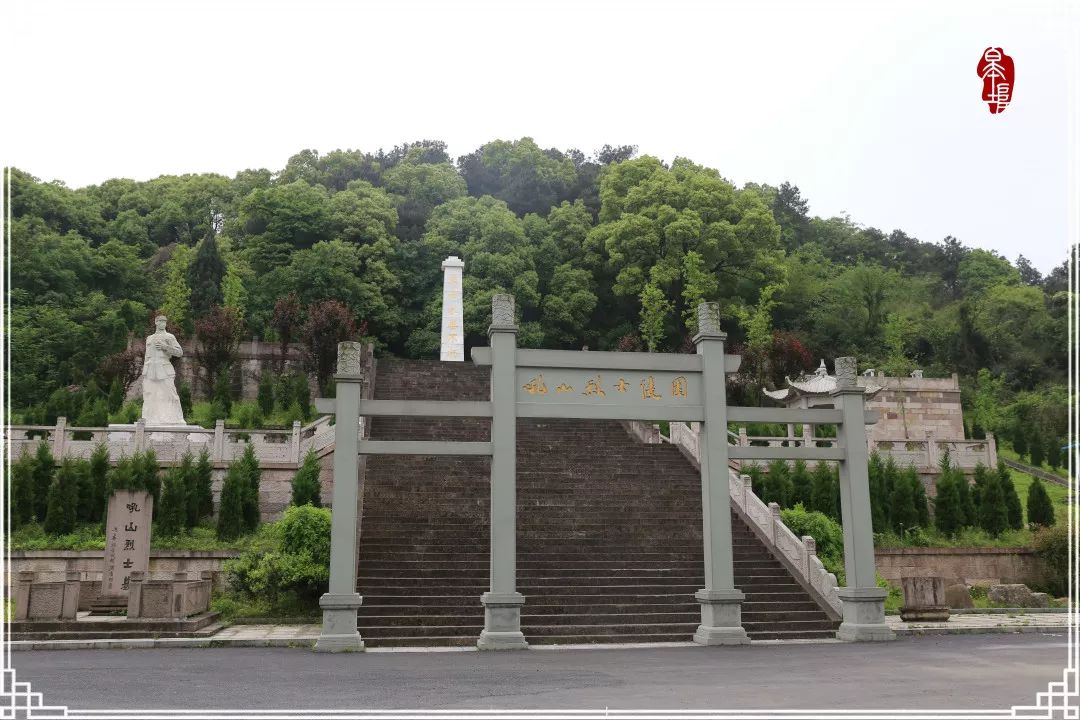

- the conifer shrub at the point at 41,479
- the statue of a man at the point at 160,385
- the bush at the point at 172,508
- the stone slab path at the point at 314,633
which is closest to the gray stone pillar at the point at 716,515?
the stone slab path at the point at 314,633

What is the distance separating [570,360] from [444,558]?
448 cm

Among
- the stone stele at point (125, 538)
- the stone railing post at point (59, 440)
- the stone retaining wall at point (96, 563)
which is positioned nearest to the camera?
the stone stele at point (125, 538)

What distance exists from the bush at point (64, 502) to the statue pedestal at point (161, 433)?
1.22 metres

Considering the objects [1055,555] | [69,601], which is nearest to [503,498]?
[69,601]

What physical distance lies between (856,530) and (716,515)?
206 cm

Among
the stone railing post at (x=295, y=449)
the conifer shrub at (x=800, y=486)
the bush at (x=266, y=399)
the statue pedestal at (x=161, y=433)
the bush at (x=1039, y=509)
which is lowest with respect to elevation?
the bush at (x=1039, y=509)

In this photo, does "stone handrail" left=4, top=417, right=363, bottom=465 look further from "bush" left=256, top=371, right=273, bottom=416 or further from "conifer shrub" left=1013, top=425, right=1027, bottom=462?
"conifer shrub" left=1013, top=425, right=1027, bottom=462

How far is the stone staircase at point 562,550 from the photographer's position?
39.1ft

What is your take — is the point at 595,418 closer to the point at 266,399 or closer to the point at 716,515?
→ the point at 716,515

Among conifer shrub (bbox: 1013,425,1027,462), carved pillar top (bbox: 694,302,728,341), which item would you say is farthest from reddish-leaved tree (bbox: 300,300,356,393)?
conifer shrub (bbox: 1013,425,1027,462)

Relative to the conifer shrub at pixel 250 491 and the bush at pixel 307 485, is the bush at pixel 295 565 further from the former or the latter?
the conifer shrub at pixel 250 491

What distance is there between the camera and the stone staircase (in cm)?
1191

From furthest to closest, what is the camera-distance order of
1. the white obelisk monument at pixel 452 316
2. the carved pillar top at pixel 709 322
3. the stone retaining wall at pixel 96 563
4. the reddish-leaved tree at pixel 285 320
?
the white obelisk monument at pixel 452 316 → the reddish-leaved tree at pixel 285 320 → the stone retaining wall at pixel 96 563 → the carved pillar top at pixel 709 322

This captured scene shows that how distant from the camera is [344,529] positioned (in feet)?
34.2
